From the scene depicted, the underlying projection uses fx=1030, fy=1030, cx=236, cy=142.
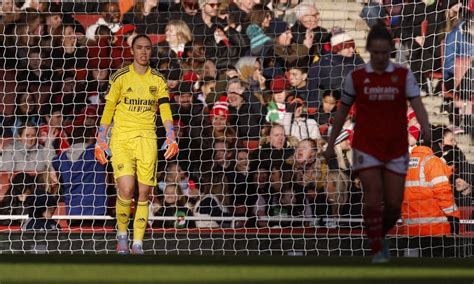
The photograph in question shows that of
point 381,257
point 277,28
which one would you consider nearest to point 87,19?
point 277,28

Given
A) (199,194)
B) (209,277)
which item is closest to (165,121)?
(199,194)

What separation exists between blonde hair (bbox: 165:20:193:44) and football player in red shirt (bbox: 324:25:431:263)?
5.68m

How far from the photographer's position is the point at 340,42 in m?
11.9

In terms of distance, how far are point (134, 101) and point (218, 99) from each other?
8.80 ft

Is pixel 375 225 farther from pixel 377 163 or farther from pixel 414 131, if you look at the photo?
pixel 414 131

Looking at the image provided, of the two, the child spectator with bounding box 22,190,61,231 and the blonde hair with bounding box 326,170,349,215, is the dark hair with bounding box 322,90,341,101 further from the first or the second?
the child spectator with bounding box 22,190,61,231

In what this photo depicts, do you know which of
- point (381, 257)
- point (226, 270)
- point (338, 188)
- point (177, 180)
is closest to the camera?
point (226, 270)

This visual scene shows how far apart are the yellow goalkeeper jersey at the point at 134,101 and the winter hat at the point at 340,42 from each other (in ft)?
10.3

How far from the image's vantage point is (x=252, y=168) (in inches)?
456

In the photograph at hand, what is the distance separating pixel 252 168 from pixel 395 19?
90.5 inches

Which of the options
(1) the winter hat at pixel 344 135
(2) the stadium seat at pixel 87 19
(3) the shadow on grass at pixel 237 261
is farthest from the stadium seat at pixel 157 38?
(3) the shadow on grass at pixel 237 261

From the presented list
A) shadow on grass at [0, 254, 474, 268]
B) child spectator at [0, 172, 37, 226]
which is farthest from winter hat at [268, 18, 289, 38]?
shadow on grass at [0, 254, 474, 268]

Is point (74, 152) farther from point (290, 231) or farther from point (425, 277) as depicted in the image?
point (425, 277)

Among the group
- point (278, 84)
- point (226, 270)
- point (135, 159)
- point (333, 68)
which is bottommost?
point (226, 270)
